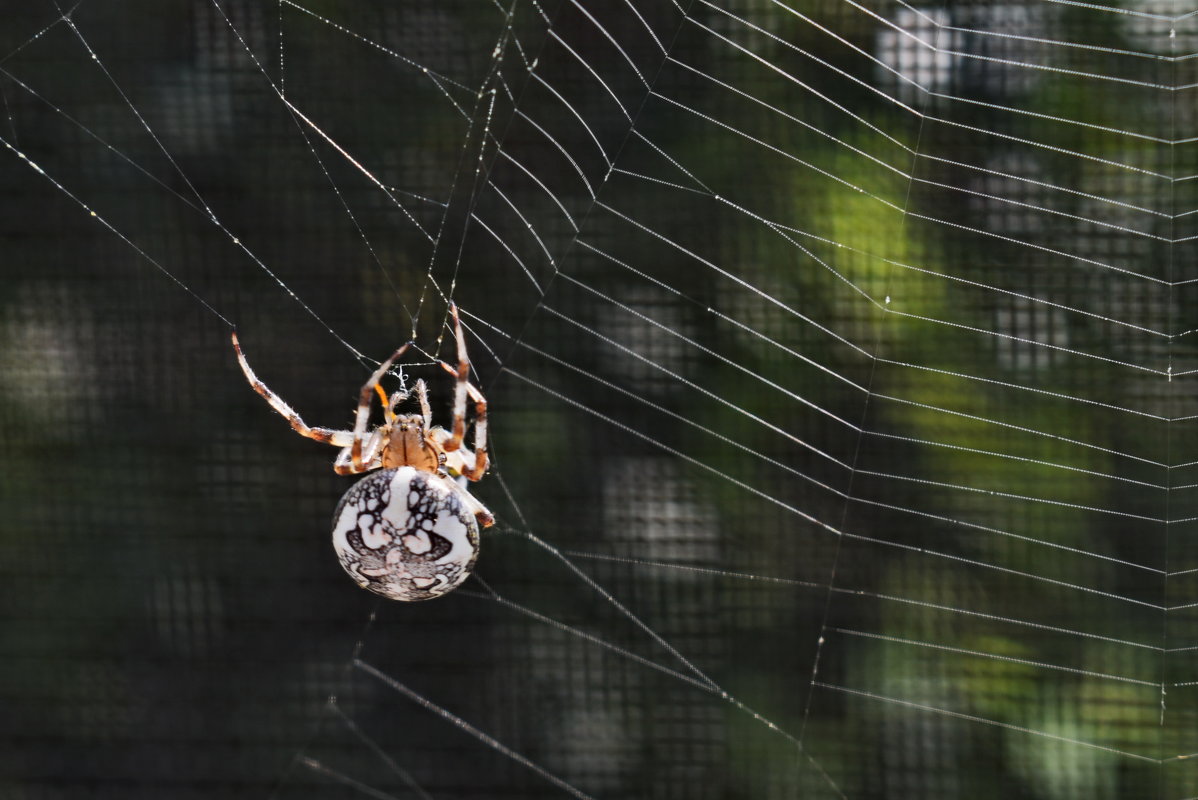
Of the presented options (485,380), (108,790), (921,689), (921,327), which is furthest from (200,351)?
(921,689)

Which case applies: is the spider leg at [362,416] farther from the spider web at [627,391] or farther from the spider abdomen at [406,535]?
the spider web at [627,391]

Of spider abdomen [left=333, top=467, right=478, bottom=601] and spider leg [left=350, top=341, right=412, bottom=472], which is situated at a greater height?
spider leg [left=350, top=341, right=412, bottom=472]

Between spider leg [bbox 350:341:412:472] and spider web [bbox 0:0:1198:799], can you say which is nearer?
spider leg [bbox 350:341:412:472]

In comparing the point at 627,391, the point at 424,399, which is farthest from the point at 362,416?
the point at 627,391

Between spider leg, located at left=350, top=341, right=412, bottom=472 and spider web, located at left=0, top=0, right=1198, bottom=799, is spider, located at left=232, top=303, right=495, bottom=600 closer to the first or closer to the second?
spider leg, located at left=350, top=341, right=412, bottom=472

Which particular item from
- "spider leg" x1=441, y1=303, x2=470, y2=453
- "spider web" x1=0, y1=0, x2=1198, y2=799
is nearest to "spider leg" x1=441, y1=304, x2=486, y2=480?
"spider leg" x1=441, y1=303, x2=470, y2=453

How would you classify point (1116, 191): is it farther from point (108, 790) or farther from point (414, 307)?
point (108, 790)
